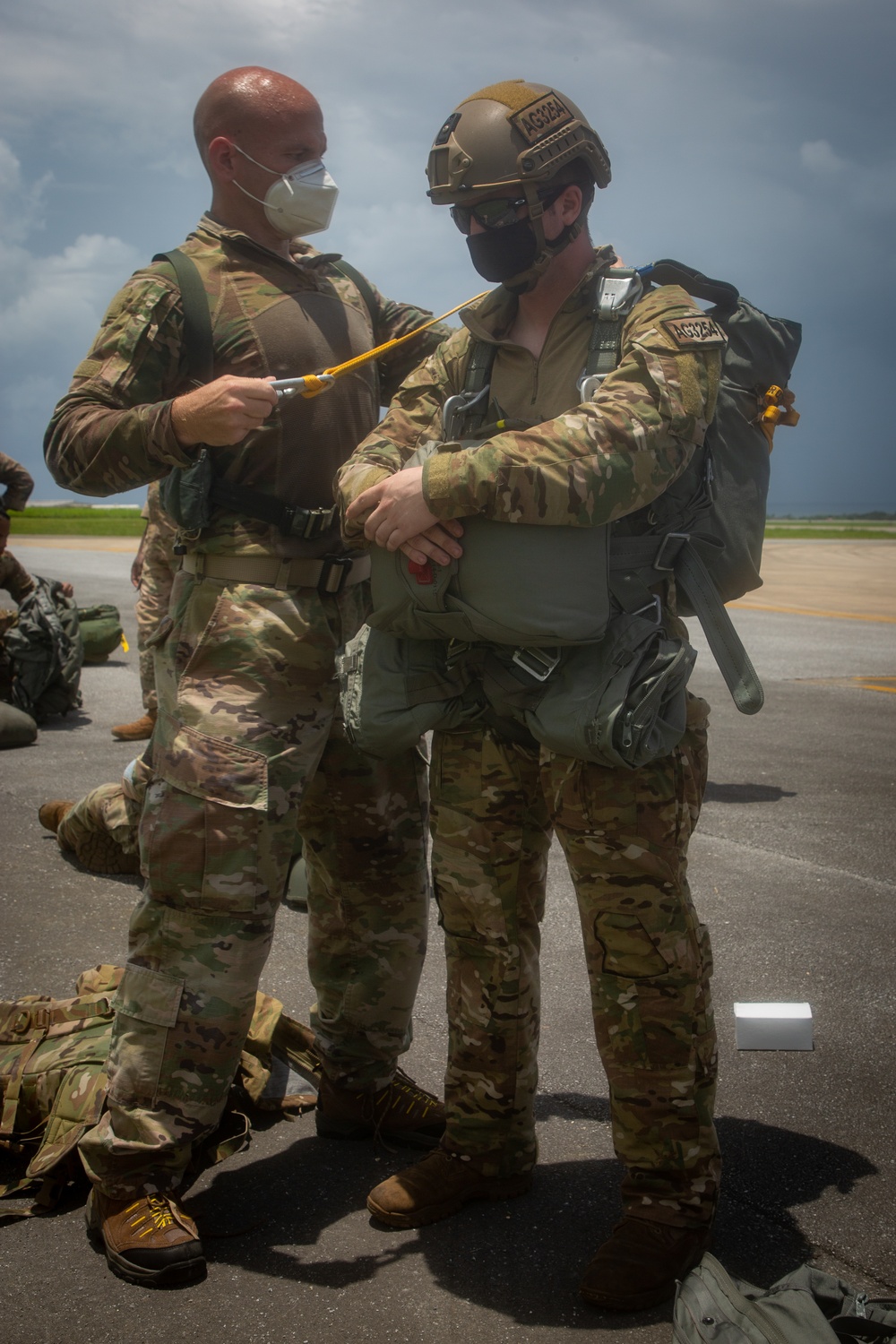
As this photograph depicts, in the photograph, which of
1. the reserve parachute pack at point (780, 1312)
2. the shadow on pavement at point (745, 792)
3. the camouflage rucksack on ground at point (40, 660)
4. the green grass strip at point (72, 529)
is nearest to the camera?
the reserve parachute pack at point (780, 1312)

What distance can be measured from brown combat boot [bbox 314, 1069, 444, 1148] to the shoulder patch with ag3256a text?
2073 mm

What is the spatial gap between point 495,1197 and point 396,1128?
42 centimetres

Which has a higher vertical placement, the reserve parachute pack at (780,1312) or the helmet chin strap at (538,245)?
the helmet chin strap at (538,245)

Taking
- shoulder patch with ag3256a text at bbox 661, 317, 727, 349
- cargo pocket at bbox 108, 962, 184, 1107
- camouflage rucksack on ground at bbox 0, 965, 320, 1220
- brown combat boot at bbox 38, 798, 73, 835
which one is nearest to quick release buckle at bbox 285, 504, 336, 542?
shoulder patch with ag3256a text at bbox 661, 317, 727, 349

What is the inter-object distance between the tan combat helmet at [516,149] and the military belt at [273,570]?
2.81 feet

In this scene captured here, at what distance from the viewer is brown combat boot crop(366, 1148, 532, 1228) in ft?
9.40

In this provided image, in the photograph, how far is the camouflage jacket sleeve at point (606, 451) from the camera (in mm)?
2479

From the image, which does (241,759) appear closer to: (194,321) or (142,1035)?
(142,1035)

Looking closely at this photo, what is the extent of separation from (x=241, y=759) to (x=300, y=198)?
1436 millimetres

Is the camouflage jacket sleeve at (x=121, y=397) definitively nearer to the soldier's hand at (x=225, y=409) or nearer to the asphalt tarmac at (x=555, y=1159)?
the soldier's hand at (x=225, y=409)

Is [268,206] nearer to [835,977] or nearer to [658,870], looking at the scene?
[658,870]

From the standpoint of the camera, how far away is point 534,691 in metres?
2.73

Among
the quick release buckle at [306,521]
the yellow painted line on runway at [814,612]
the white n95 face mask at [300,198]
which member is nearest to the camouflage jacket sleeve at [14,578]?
the white n95 face mask at [300,198]

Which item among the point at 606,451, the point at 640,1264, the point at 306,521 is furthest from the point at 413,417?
the point at 640,1264
